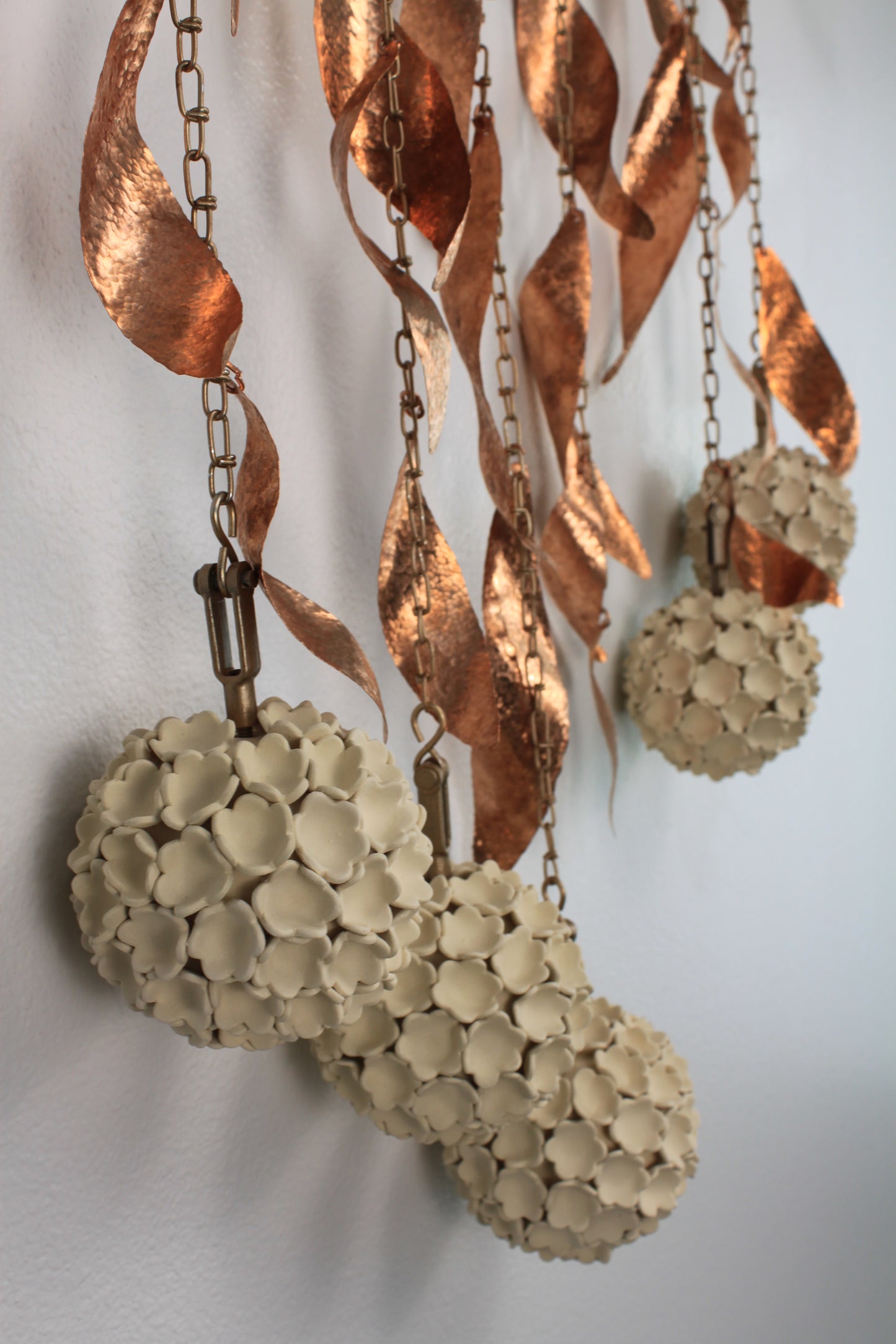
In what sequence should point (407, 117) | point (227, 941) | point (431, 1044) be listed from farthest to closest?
point (407, 117) → point (431, 1044) → point (227, 941)

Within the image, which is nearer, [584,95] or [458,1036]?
[458,1036]

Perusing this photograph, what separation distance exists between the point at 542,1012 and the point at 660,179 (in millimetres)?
742

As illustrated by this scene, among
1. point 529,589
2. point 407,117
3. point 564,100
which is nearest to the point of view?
point 407,117

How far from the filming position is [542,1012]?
0.55 meters

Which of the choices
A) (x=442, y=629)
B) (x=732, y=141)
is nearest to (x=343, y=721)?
(x=442, y=629)

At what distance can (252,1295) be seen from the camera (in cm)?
59

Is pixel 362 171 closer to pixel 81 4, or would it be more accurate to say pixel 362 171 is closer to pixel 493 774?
pixel 81 4

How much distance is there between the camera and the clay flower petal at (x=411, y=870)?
464mm

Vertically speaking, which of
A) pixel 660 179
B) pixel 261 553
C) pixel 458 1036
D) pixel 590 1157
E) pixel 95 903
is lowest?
pixel 590 1157

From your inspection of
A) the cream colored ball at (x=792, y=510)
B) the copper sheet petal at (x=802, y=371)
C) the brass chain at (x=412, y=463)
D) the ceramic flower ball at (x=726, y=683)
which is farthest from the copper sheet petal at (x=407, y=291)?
the copper sheet petal at (x=802, y=371)

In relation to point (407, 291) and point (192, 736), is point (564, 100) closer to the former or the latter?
point (407, 291)

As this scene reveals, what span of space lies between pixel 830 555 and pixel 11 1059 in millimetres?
771

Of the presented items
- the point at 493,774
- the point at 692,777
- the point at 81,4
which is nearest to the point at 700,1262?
the point at 692,777

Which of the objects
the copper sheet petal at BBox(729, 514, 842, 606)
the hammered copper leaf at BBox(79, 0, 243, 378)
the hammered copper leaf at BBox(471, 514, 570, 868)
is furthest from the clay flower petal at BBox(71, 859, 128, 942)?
the copper sheet petal at BBox(729, 514, 842, 606)
